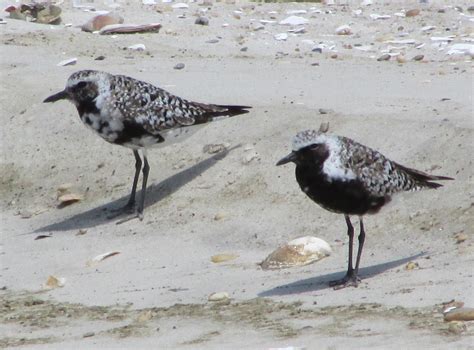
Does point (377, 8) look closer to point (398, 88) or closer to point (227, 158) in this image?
point (398, 88)

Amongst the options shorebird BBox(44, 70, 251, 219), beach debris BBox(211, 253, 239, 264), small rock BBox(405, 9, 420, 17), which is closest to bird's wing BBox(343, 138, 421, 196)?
beach debris BBox(211, 253, 239, 264)

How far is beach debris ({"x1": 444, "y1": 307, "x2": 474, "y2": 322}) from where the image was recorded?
588cm

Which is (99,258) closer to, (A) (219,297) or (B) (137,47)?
(A) (219,297)

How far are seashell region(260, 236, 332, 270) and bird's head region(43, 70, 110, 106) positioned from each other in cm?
262

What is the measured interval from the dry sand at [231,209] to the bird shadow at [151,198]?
0.06 feet

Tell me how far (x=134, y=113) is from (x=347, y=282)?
10.6 feet

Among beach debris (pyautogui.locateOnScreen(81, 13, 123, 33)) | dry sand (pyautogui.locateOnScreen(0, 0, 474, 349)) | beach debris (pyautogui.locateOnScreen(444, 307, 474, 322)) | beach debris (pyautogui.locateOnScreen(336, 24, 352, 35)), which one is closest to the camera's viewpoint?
beach debris (pyautogui.locateOnScreen(444, 307, 474, 322))

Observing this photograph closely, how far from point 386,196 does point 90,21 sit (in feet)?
26.3

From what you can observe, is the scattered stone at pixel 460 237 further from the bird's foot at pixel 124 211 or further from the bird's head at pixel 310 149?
the bird's foot at pixel 124 211

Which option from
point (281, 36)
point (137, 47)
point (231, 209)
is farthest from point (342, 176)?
point (281, 36)

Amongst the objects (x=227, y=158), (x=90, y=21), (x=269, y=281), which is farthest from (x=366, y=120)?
(x=90, y=21)

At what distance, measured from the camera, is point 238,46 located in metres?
14.1

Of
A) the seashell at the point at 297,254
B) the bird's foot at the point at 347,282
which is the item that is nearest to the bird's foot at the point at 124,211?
the seashell at the point at 297,254

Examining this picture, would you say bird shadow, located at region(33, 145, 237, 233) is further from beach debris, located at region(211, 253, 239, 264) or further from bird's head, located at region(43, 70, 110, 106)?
beach debris, located at region(211, 253, 239, 264)
